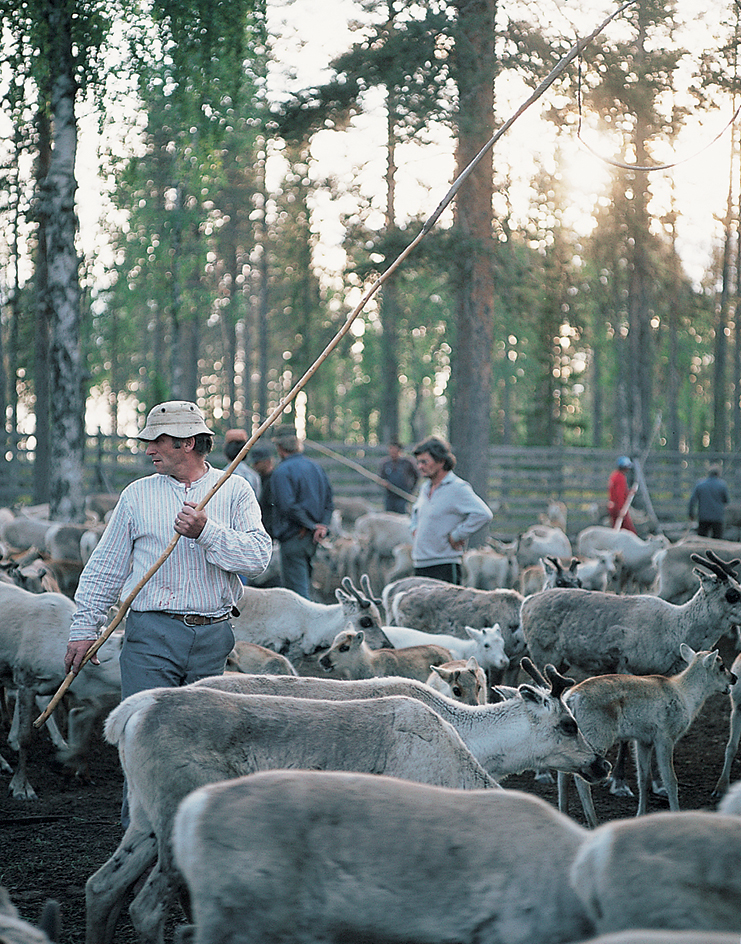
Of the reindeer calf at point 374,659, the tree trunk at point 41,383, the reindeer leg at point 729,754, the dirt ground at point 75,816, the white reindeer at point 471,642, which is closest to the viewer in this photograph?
the dirt ground at point 75,816

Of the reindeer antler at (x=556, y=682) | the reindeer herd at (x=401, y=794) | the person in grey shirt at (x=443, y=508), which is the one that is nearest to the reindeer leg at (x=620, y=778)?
the reindeer herd at (x=401, y=794)

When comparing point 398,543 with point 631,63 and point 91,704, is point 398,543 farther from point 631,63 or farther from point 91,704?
point 91,704

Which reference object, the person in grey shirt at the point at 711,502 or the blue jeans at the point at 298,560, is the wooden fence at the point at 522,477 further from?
the blue jeans at the point at 298,560

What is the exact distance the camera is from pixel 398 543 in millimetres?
18359

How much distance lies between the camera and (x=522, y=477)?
82.8 ft

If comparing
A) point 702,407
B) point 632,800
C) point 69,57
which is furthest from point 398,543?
point 702,407

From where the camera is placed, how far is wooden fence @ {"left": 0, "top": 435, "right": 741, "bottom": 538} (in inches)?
904

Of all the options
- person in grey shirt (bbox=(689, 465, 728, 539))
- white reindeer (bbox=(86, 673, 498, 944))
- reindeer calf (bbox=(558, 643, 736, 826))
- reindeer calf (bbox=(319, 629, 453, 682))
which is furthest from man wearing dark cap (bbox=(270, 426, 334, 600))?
person in grey shirt (bbox=(689, 465, 728, 539))

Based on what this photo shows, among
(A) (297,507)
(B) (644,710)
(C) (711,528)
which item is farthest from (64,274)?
(C) (711,528)

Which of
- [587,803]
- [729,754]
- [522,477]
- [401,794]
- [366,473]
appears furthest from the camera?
[522,477]

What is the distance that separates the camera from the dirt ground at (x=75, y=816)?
4805 millimetres

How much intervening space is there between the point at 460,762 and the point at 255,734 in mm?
929

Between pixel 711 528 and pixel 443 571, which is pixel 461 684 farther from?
pixel 711 528

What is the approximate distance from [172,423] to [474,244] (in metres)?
10.4
